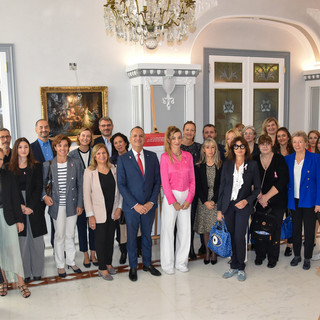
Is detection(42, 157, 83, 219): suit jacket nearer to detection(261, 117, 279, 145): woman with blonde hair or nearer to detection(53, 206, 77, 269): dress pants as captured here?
detection(53, 206, 77, 269): dress pants

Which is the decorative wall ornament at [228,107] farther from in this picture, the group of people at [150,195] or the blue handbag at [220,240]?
the blue handbag at [220,240]

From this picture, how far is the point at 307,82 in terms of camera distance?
8.75 meters

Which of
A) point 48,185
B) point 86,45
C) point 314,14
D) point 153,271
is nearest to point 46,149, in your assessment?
point 48,185

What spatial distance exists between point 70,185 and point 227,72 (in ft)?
16.2

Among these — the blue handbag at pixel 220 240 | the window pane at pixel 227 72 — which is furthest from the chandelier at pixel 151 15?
the window pane at pixel 227 72

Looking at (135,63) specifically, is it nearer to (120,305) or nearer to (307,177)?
(307,177)

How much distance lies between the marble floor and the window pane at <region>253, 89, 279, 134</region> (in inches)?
173

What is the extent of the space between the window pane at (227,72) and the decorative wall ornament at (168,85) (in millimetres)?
1353

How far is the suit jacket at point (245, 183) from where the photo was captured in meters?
4.28

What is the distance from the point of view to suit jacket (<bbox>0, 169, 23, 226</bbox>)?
3797mm

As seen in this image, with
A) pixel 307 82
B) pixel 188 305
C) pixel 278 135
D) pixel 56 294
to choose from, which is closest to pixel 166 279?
pixel 188 305

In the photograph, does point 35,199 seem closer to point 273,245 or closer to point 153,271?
point 153,271

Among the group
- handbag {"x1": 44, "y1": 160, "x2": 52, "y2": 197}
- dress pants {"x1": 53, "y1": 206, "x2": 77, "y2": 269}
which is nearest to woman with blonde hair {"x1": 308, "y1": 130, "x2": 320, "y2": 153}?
dress pants {"x1": 53, "y1": 206, "x2": 77, "y2": 269}

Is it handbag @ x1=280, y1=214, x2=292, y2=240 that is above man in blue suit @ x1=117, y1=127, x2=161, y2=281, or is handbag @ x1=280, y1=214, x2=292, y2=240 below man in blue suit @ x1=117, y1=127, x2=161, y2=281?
below
